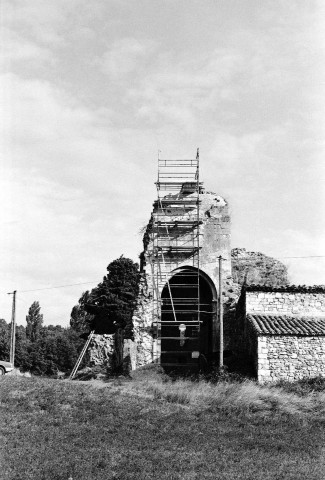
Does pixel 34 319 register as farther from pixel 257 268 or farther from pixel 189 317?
pixel 257 268

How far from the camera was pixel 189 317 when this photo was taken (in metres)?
35.1

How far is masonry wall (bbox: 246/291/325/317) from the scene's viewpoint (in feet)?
88.9

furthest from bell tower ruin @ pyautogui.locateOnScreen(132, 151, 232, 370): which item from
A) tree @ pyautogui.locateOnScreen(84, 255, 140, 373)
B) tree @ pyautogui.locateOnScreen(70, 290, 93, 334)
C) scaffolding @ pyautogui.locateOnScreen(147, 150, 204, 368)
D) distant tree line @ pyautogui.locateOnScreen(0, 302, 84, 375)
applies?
tree @ pyautogui.locateOnScreen(70, 290, 93, 334)

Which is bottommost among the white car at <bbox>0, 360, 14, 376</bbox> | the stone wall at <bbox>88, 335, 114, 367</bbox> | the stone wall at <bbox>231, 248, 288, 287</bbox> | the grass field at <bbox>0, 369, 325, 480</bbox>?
the grass field at <bbox>0, 369, 325, 480</bbox>

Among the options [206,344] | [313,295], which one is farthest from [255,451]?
[206,344]

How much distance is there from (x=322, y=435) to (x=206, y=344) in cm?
1762

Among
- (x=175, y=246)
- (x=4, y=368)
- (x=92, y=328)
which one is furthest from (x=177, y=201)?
(x=92, y=328)

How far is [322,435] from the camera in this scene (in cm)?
1675

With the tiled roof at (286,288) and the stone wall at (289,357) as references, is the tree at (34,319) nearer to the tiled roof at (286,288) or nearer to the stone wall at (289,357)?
the tiled roof at (286,288)

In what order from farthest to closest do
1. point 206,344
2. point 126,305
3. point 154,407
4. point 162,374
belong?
point 126,305 < point 206,344 < point 162,374 < point 154,407

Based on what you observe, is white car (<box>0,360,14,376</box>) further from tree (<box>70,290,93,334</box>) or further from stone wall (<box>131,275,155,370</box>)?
tree (<box>70,290,93,334</box>)

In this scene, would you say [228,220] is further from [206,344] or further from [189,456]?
[189,456]

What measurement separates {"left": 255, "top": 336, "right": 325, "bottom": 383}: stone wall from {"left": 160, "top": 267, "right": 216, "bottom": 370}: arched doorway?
520 centimetres

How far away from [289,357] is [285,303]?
3.90 meters
